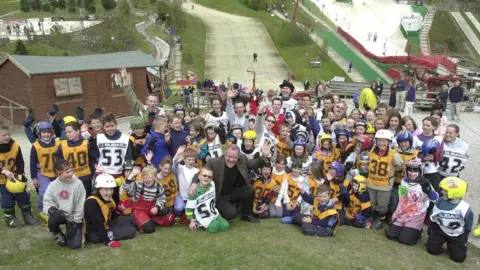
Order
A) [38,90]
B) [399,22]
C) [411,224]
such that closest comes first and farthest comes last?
[411,224], [38,90], [399,22]

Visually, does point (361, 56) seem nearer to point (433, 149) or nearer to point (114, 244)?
point (433, 149)

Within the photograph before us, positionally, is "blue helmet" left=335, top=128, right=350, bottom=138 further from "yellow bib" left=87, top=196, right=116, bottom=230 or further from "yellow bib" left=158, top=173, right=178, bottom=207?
"yellow bib" left=87, top=196, right=116, bottom=230

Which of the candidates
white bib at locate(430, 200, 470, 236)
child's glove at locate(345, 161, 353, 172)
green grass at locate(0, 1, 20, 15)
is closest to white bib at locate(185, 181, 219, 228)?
child's glove at locate(345, 161, 353, 172)

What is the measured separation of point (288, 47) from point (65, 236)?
55.3 meters

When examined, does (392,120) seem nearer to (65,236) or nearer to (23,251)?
(65,236)

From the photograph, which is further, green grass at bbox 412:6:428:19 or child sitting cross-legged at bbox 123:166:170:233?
green grass at bbox 412:6:428:19

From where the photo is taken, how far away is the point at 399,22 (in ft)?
236

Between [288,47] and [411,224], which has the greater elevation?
[411,224]

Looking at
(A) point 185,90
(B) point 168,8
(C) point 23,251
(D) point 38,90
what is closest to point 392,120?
(C) point 23,251

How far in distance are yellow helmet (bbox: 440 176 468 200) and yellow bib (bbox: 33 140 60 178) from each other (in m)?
6.78

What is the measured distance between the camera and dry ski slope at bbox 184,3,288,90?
46344 millimetres

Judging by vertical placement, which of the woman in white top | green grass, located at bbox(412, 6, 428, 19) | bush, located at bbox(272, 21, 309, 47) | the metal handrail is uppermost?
the woman in white top

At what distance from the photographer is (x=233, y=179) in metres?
7.31

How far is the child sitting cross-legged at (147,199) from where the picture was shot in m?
6.72
